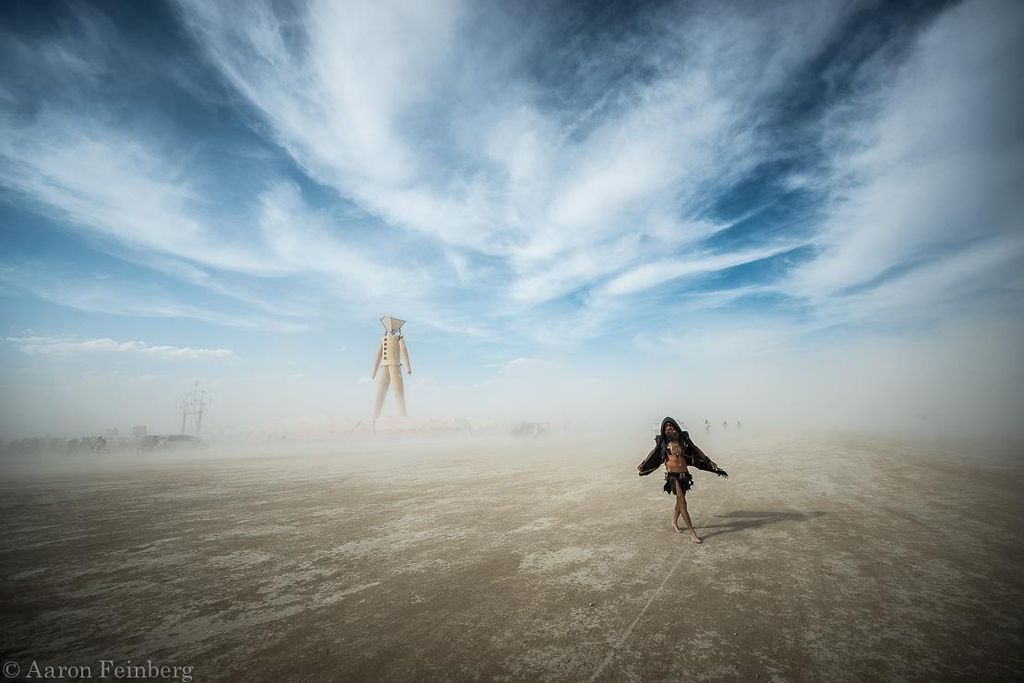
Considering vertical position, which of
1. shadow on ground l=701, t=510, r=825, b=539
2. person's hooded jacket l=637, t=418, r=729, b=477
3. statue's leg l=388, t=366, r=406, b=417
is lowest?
shadow on ground l=701, t=510, r=825, b=539

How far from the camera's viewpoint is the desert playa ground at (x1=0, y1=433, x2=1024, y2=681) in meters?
3.36

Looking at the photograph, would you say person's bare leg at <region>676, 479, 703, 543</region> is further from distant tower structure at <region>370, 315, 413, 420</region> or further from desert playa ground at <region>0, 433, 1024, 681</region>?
distant tower structure at <region>370, 315, 413, 420</region>

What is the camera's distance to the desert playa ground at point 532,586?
3.36 m

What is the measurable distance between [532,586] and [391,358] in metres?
25.3

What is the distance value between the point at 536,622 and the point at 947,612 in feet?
13.6

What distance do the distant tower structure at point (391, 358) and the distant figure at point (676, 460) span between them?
76.1 ft

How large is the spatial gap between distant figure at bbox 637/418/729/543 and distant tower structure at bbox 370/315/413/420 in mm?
23189

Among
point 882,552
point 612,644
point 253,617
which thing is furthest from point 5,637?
point 882,552

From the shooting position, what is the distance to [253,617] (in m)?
4.11

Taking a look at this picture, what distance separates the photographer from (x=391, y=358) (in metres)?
28.3

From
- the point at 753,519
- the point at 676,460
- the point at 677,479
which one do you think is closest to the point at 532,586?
the point at 677,479

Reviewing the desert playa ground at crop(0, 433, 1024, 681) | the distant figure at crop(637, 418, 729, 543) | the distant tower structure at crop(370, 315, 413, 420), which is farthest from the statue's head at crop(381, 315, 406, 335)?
the distant figure at crop(637, 418, 729, 543)

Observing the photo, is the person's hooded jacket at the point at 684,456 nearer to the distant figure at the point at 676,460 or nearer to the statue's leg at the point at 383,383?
the distant figure at the point at 676,460

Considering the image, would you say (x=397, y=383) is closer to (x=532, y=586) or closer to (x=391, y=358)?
(x=391, y=358)
